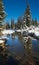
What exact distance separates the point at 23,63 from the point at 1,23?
63.2ft

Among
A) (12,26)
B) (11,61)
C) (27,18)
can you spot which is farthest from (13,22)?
(11,61)

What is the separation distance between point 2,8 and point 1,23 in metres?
3.49

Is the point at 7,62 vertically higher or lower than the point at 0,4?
lower

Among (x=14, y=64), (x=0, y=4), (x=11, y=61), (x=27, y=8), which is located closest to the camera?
(x=14, y=64)

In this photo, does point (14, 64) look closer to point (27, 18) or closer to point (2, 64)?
point (2, 64)

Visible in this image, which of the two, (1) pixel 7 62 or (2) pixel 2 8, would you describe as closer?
(1) pixel 7 62

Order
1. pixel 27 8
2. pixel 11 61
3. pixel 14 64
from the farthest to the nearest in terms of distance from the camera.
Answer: pixel 27 8, pixel 11 61, pixel 14 64

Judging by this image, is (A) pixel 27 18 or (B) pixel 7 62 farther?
(A) pixel 27 18

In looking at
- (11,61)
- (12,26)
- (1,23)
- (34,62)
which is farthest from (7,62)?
(12,26)

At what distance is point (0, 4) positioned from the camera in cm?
3316

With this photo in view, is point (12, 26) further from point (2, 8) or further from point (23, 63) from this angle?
point (23, 63)

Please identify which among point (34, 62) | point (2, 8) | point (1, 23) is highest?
point (2, 8)

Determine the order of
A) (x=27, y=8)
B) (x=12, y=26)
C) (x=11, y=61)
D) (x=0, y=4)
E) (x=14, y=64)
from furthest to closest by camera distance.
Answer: (x=12, y=26) → (x=27, y=8) → (x=0, y=4) → (x=11, y=61) → (x=14, y=64)

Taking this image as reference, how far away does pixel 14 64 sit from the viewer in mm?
14828
